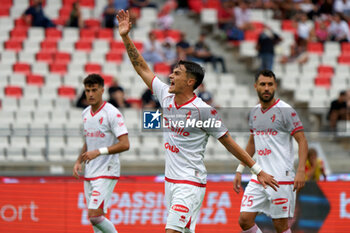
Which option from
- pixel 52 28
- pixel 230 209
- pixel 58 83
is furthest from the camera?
pixel 52 28

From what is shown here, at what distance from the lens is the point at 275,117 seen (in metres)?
8.71

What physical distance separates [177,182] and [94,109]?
2.52 meters

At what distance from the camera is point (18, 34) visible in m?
19.2

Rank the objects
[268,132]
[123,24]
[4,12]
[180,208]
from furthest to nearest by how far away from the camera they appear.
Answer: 1. [4,12]
2. [268,132]
3. [123,24]
4. [180,208]

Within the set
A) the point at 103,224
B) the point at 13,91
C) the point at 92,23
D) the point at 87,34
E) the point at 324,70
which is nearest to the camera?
the point at 103,224

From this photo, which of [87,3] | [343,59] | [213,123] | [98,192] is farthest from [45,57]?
[213,123]

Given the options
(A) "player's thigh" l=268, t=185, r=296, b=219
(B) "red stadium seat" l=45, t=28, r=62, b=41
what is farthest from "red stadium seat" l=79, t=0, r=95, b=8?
(A) "player's thigh" l=268, t=185, r=296, b=219

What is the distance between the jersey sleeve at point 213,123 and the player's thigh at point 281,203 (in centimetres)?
168

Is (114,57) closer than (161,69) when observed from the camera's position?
No

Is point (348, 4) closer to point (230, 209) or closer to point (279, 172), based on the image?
point (230, 209)

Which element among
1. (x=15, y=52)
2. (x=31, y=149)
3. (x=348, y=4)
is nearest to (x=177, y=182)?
(x=31, y=149)

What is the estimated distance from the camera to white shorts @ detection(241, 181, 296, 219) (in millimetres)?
8633

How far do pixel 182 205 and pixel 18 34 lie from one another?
13286mm

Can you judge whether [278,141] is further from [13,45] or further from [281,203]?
[13,45]
